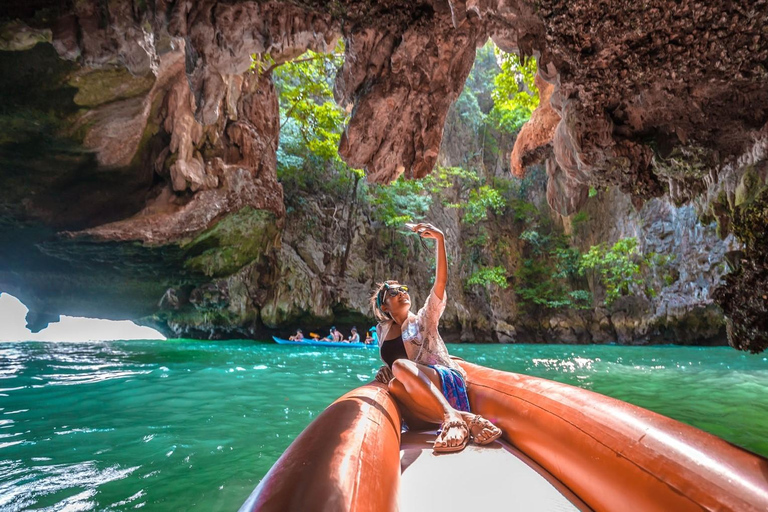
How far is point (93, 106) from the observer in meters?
5.95

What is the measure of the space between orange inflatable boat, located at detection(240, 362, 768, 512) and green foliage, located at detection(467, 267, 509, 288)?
47.4ft

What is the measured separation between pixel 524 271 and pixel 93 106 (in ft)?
54.5

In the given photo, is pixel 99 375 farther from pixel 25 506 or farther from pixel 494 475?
pixel 494 475

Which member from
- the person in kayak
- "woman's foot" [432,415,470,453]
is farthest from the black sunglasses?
"woman's foot" [432,415,470,453]

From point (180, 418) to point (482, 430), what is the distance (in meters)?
2.80

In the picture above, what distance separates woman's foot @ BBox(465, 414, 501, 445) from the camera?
7.12 ft

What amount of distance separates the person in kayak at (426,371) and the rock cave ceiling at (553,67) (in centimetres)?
187

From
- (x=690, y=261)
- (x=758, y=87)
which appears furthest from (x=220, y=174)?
(x=690, y=261)

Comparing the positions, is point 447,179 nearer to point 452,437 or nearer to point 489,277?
point 489,277

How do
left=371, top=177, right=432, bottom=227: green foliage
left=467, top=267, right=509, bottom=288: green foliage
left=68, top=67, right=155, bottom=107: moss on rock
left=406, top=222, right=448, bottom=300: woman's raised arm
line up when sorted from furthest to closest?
left=467, top=267, right=509, bottom=288: green foliage → left=371, top=177, right=432, bottom=227: green foliage → left=68, top=67, right=155, bottom=107: moss on rock → left=406, top=222, right=448, bottom=300: woman's raised arm

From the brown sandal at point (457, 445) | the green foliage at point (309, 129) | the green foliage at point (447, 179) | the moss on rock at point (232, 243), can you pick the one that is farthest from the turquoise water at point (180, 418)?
the green foliage at point (447, 179)

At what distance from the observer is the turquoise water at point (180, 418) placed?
2.04 meters

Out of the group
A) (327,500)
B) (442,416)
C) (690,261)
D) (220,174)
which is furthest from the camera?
(690,261)

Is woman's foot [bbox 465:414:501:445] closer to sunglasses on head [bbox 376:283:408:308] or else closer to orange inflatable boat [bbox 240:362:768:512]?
orange inflatable boat [bbox 240:362:768:512]
